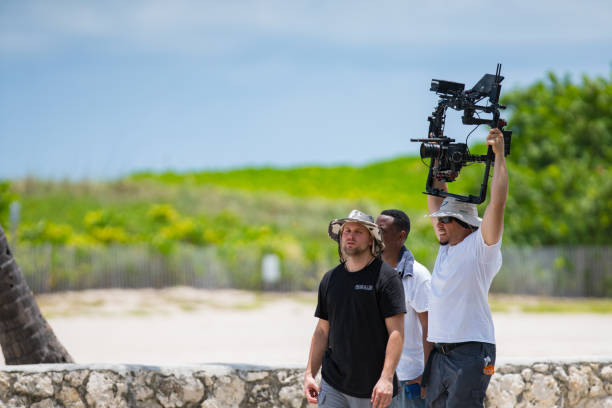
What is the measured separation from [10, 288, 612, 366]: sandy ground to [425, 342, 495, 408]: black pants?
1.32m

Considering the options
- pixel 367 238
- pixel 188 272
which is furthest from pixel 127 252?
pixel 367 238

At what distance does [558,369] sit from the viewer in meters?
5.00

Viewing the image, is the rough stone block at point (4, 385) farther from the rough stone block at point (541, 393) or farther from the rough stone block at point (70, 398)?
the rough stone block at point (541, 393)

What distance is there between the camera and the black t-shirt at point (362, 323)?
141 inches

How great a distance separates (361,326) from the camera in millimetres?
3605

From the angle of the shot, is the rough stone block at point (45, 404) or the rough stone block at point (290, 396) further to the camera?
the rough stone block at point (290, 396)

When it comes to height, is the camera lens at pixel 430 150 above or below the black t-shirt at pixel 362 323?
above

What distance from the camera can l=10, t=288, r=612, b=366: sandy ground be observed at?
1051 centimetres

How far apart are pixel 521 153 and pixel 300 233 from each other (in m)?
9.45

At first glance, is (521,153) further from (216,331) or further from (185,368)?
(185,368)

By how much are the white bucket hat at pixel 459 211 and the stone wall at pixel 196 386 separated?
151 cm

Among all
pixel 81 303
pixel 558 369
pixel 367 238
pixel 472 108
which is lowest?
pixel 81 303

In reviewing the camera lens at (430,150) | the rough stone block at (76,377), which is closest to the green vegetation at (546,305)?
the rough stone block at (76,377)

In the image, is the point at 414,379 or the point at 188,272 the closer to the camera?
the point at 414,379
